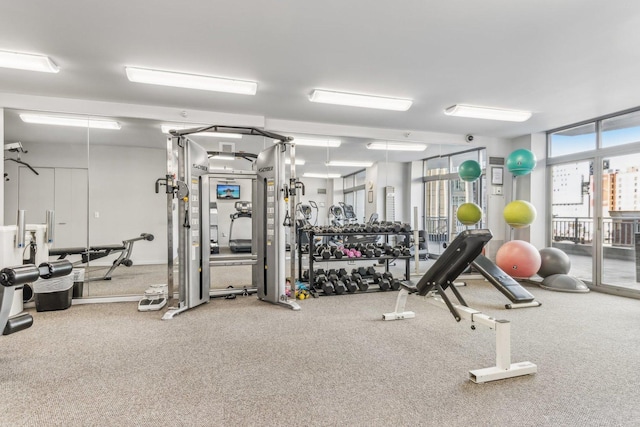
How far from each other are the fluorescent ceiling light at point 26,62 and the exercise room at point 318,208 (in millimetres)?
39

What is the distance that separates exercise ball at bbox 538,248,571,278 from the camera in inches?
217

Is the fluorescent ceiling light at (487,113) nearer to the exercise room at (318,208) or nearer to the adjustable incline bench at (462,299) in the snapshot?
the exercise room at (318,208)

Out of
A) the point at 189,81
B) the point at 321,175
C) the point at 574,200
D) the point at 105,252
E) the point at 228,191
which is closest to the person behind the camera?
the point at 189,81

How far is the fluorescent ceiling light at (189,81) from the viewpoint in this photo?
11.9ft

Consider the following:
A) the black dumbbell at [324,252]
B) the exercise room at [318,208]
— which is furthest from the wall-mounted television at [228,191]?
the black dumbbell at [324,252]

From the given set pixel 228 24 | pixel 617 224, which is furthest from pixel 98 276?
pixel 617 224

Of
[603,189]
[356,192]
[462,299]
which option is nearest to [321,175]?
[356,192]

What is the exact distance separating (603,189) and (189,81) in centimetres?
633

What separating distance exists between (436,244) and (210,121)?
5546 mm

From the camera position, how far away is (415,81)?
3922mm

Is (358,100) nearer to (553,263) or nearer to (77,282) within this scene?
(553,263)

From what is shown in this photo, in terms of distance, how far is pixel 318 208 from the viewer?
6.29 meters

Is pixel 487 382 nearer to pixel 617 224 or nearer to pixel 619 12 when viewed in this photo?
pixel 619 12

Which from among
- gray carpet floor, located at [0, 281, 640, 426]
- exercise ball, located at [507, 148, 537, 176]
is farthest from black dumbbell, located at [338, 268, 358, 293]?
exercise ball, located at [507, 148, 537, 176]
